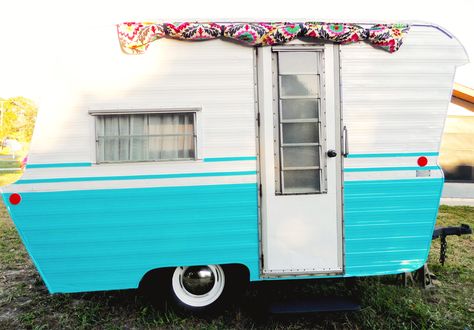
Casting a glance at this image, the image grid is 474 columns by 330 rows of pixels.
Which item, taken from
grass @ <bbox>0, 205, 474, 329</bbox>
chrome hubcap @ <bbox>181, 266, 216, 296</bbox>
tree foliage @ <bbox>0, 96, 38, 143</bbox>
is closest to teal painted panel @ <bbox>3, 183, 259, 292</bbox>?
chrome hubcap @ <bbox>181, 266, 216, 296</bbox>

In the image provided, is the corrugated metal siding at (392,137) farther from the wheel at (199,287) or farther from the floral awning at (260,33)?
the wheel at (199,287)

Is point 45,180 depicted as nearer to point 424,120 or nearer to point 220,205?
point 220,205

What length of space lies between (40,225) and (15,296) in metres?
1.43

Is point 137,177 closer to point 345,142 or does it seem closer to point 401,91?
point 345,142

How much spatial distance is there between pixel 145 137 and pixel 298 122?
1.43m

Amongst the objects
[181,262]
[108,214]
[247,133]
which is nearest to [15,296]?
[108,214]

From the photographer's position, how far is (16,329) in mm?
3471

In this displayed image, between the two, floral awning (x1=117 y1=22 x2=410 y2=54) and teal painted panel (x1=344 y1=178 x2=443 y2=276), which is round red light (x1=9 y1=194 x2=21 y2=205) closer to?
floral awning (x1=117 y1=22 x2=410 y2=54)

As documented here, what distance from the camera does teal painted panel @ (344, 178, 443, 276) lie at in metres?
3.55

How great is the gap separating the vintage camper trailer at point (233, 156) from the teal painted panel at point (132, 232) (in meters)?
0.01

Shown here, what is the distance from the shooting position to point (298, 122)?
352 cm

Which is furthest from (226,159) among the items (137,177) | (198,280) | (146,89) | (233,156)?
(198,280)

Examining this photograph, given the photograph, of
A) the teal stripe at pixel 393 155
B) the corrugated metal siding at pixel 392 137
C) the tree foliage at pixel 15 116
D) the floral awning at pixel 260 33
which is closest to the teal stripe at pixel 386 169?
the corrugated metal siding at pixel 392 137

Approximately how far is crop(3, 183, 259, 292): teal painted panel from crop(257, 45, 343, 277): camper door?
0.23 metres
